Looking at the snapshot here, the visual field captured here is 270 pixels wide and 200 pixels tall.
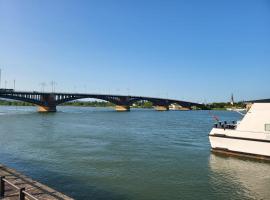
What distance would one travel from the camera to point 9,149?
33.2 metres

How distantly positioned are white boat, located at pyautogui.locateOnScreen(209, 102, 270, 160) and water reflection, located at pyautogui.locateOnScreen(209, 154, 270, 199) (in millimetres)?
996

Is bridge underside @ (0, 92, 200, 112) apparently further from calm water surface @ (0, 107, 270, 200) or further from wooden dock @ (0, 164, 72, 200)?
wooden dock @ (0, 164, 72, 200)

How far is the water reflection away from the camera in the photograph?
61.9 feet

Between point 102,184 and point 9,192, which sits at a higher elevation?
point 9,192

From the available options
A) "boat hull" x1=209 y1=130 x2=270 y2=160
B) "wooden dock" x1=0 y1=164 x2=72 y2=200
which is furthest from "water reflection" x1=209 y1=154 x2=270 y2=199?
"wooden dock" x1=0 y1=164 x2=72 y2=200

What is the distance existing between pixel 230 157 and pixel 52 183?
17.0 metres

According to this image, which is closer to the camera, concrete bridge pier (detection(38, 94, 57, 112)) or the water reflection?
the water reflection

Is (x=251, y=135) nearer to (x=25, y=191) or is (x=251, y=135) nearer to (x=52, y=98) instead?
(x=25, y=191)

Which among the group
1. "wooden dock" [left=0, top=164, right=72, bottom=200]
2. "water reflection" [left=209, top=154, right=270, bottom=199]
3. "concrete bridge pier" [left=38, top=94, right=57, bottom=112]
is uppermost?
"concrete bridge pier" [left=38, top=94, right=57, bottom=112]

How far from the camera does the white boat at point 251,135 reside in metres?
27.2

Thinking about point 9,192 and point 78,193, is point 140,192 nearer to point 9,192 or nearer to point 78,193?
point 78,193

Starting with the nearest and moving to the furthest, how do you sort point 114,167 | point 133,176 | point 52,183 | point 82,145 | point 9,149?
point 52,183 < point 133,176 < point 114,167 < point 9,149 < point 82,145

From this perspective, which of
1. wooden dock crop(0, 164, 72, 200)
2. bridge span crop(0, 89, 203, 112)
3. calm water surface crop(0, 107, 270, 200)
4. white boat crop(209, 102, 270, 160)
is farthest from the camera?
bridge span crop(0, 89, 203, 112)

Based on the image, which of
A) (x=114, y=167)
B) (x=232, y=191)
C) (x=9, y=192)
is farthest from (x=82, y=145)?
(x=9, y=192)
